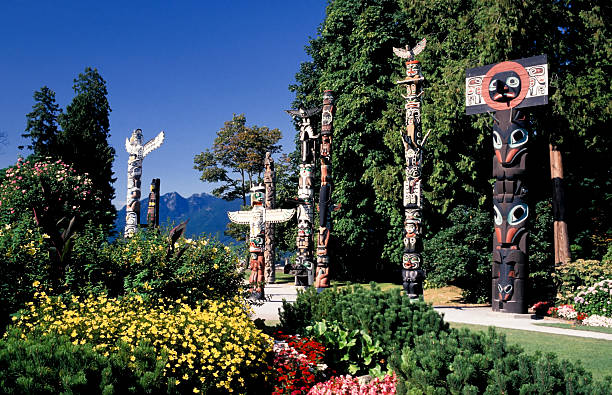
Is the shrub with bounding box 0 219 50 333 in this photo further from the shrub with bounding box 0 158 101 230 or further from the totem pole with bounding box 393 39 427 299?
the totem pole with bounding box 393 39 427 299

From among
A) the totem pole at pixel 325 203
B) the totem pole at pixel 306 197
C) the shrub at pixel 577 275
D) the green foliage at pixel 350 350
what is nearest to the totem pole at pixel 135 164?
the totem pole at pixel 306 197

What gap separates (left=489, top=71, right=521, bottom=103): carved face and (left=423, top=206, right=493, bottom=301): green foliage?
6.31 meters

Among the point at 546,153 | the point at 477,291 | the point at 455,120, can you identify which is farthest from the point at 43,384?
the point at 546,153

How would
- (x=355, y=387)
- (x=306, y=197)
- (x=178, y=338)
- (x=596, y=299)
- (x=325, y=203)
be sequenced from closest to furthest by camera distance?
(x=178, y=338)
(x=355, y=387)
(x=596, y=299)
(x=325, y=203)
(x=306, y=197)

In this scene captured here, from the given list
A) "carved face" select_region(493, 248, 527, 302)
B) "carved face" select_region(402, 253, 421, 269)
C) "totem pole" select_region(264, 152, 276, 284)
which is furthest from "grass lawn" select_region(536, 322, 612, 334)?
"totem pole" select_region(264, 152, 276, 284)

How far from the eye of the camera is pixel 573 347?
9.62m

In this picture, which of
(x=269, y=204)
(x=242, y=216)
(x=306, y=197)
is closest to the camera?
(x=242, y=216)

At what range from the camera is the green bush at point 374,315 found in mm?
6852

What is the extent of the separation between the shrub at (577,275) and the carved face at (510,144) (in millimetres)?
4548

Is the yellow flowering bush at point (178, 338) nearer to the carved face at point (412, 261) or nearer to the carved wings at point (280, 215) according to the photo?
the carved face at point (412, 261)

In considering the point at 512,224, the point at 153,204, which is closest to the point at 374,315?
the point at 512,224

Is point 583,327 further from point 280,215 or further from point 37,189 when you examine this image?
point 37,189

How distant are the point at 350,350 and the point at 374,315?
0.71 m

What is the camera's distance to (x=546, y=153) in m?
24.5
